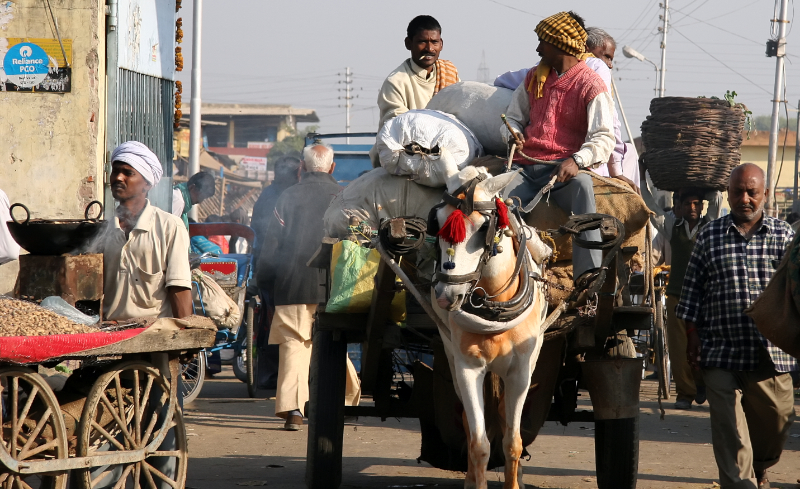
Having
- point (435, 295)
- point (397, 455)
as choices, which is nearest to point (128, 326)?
point (435, 295)

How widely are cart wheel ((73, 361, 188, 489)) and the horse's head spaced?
4.55 feet

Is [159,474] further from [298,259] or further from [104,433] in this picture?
[298,259]

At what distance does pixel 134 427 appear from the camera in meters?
4.54

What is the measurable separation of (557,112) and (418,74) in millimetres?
1513

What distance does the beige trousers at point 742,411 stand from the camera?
218 inches

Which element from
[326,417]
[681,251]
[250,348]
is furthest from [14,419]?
[681,251]

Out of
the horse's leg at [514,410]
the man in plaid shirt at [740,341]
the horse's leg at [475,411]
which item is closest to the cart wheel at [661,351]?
the man in plaid shirt at [740,341]

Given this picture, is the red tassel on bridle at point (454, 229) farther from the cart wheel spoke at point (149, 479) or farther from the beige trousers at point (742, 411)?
the beige trousers at point (742, 411)

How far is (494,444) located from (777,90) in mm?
23409

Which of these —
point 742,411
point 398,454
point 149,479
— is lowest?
point 398,454

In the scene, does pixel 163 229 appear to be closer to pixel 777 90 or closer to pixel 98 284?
pixel 98 284

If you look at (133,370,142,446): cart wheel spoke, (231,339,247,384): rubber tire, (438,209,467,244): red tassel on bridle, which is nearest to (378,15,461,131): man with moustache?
(438,209,467,244): red tassel on bridle

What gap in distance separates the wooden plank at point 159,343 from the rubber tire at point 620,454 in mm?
2383

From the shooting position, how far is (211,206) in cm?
2786
